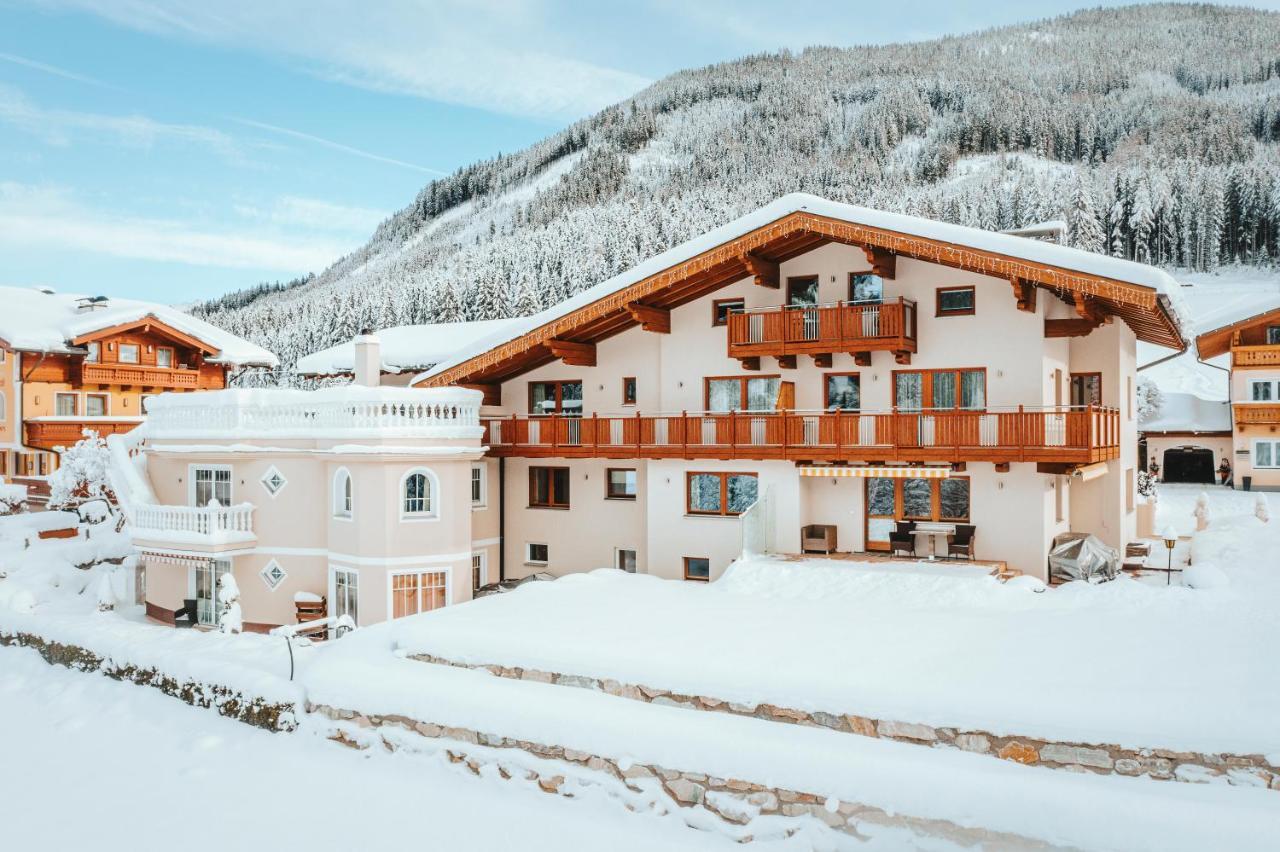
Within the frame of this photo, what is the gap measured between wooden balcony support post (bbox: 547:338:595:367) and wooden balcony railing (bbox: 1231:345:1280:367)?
108 feet

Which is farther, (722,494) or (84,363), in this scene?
(84,363)

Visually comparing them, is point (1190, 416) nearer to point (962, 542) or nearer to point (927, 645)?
point (962, 542)

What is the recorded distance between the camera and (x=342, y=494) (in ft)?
72.5

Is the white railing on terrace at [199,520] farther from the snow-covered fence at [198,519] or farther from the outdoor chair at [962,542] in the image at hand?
the outdoor chair at [962,542]

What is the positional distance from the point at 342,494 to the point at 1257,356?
40.3 metres

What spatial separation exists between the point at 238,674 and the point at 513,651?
4696mm

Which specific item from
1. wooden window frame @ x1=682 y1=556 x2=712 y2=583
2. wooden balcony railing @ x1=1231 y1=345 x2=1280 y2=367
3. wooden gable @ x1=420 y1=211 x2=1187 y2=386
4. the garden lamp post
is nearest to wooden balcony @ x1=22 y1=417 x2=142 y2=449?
wooden gable @ x1=420 y1=211 x2=1187 y2=386

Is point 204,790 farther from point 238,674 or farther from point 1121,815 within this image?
point 1121,815

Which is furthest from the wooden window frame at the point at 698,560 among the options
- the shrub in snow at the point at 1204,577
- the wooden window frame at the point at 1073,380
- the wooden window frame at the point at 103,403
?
the wooden window frame at the point at 103,403

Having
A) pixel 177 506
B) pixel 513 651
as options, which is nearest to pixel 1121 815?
pixel 513 651

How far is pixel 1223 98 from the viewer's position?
A: 625ft

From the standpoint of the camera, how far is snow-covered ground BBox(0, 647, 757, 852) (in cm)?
1083

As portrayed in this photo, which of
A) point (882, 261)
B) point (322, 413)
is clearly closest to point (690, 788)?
point (882, 261)

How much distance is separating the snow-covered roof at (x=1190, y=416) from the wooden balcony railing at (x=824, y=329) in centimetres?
3482
